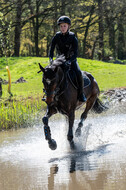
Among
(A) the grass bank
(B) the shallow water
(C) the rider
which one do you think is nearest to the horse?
(C) the rider

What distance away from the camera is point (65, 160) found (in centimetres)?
677

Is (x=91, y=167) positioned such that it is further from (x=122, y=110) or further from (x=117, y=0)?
(x=117, y=0)

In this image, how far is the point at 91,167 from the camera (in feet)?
19.4

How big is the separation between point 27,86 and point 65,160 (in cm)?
1358

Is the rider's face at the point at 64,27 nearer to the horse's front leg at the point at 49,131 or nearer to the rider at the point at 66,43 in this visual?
the rider at the point at 66,43

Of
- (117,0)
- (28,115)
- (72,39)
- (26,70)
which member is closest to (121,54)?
(117,0)

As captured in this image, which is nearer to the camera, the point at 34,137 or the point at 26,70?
the point at 34,137


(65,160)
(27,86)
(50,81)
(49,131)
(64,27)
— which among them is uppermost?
(64,27)

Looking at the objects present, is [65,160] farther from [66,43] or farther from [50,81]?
[66,43]

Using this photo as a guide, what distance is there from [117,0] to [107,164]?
3207 centimetres

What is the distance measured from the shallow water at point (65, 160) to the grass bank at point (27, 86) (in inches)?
28.7

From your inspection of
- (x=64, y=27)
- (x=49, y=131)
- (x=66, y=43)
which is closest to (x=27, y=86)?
(x=66, y=43)

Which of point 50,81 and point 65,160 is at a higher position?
point 50,81

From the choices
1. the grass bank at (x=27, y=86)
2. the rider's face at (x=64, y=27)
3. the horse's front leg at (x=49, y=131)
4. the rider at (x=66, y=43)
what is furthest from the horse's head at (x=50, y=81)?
the grass bank at (x=27, y=86)
